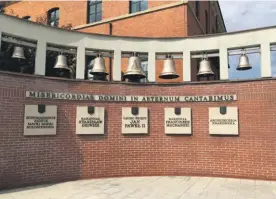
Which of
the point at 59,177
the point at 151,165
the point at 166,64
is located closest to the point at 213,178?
the point at 151,165

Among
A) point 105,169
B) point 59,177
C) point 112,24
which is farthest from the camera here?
point 112,24

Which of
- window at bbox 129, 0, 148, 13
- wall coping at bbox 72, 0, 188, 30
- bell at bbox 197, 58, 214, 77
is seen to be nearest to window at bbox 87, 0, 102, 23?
wall coping at bbox 72, 0, 188, 30

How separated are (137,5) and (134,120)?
27.7ft

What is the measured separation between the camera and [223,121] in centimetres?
991

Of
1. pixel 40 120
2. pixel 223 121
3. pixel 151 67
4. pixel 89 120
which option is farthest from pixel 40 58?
pixel 223 121

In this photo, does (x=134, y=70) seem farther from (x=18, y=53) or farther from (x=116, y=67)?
(x=18, y=53)

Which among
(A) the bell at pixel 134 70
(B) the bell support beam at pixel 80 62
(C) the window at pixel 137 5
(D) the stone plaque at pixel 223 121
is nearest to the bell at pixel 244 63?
(D) the stone plaque at pixel 223 121

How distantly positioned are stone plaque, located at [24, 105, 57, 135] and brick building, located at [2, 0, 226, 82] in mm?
5837

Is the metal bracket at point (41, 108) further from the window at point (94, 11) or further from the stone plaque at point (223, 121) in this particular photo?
the window at point (94, 11)

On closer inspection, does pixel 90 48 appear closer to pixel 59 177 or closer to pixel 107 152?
pixel 107 152

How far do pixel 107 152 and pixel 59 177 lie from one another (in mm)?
1725

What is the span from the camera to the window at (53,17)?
2061 cm

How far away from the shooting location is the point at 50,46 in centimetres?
980

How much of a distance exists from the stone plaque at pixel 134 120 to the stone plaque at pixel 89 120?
0.80 m
